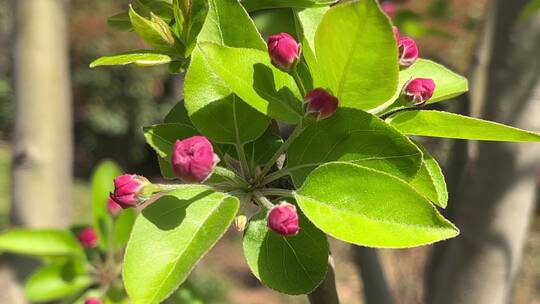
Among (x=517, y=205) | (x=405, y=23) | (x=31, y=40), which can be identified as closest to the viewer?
(x=517, y=205)

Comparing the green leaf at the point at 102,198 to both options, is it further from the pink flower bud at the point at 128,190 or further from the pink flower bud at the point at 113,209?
the pink flower bud at the point at 128,190

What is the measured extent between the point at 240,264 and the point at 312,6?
597cm

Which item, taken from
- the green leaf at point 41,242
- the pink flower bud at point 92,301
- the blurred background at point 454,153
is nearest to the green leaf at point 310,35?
the blurred background at point 454,153

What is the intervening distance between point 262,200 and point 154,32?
0.74 feet

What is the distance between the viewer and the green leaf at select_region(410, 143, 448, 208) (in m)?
0.74

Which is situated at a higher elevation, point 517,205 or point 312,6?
point 312,6

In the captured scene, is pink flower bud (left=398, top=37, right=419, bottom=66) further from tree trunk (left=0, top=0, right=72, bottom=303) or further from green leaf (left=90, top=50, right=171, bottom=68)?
tree trunk (left=0, top=0, right=72, bottom=303)

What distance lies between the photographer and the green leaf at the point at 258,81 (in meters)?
0.71

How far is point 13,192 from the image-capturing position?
90.0 inches

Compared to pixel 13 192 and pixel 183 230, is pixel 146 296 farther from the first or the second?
pixel 13 192

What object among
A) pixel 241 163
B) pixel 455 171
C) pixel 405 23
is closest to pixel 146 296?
pixel 241 163

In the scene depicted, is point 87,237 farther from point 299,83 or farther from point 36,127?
point 299,83

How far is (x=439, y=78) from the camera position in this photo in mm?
880

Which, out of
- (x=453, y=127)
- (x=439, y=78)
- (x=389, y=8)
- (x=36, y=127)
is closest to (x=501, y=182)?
(x=389, y=8)
